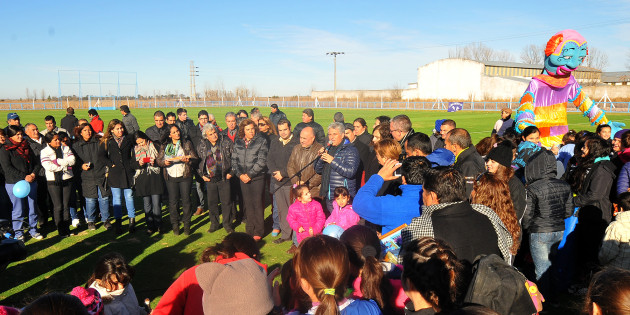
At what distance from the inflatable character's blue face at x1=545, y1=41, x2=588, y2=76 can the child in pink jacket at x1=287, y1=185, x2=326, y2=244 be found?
203 inches

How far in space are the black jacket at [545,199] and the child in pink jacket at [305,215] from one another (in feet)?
8.31

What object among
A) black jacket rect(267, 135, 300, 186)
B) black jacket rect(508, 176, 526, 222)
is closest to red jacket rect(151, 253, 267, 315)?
black jacket rect(508, 176, 526, 222)

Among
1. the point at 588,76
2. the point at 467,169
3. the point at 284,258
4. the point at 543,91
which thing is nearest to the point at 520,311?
the point at 467,169

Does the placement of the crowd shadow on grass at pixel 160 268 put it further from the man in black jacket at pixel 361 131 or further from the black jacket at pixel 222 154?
the man in black jacket at pixel 361 131

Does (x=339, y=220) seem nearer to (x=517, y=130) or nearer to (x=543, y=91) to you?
(x=517, y=130)

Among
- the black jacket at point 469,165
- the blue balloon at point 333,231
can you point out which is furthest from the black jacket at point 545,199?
the blue balloon at point 333,231

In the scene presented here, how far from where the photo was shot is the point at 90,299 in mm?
2678

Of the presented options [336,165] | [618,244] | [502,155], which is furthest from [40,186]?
[618,244]

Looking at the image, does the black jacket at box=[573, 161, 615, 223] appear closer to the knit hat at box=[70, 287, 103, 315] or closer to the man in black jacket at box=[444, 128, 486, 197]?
the man in black jacket at box=[444, 128, 486, 197]

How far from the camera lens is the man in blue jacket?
320 centimetres

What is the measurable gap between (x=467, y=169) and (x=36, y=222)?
6.65 metres

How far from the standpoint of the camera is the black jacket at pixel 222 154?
6.53m

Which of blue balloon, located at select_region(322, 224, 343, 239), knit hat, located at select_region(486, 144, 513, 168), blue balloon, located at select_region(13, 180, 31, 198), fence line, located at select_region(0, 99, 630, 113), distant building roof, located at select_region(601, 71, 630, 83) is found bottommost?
blue balloon, located at select_region(322, 224, 343, 239)

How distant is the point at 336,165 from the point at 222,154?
226cm
